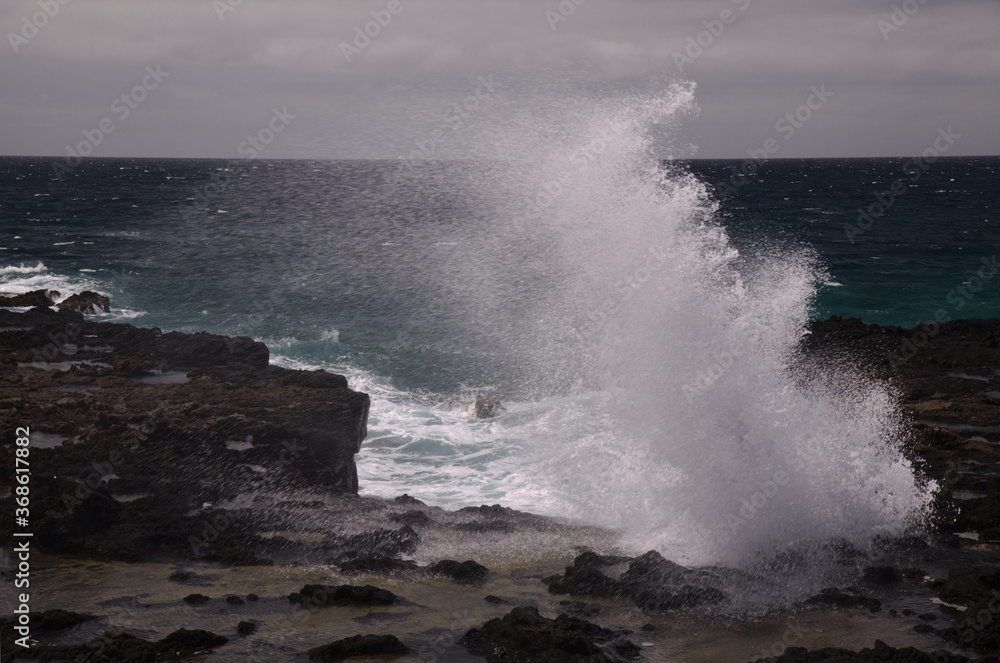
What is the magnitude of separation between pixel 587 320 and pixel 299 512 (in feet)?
37.7

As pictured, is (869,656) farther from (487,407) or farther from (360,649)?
(487,407)

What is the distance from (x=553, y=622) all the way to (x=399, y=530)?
11.2ft

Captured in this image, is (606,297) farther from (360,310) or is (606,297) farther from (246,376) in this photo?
(360,310)

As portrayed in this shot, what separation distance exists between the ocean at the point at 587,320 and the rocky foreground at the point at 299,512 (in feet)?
3.73

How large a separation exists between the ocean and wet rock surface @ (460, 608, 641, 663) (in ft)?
8.58

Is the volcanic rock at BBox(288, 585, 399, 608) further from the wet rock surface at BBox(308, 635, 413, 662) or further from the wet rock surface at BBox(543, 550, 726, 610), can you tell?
the wet rock surface at BBox(543, 550, 726, 610)

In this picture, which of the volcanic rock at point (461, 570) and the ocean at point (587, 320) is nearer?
the volcanic rock at point (461, 570)
